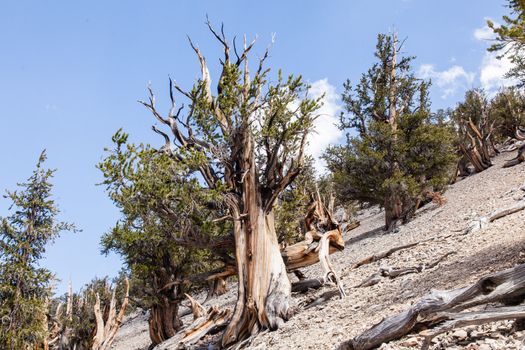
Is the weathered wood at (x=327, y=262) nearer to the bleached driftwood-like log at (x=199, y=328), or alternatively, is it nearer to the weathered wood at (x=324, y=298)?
the weathered wood at (x=324, y=298)

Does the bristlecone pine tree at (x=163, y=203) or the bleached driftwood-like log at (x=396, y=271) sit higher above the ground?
the bristlecone pine tree at (x=163, y=203)

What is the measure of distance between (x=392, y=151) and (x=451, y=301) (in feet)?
50.8

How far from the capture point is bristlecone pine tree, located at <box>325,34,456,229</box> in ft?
60.2

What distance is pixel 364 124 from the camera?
20.6 m

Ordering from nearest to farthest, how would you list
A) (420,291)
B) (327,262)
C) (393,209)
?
(420,291) → (327,262) → (393,209)

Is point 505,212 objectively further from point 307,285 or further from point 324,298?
point 307,285

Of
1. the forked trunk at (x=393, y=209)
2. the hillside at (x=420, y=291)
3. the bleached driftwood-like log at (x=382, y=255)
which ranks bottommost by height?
the hillside at (x=420, y=291)

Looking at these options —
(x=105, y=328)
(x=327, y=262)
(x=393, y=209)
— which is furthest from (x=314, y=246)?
(x=393, y=209)

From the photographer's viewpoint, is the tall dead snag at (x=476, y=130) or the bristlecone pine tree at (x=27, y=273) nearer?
the bristlecone pine tree at (x=27, y=273)

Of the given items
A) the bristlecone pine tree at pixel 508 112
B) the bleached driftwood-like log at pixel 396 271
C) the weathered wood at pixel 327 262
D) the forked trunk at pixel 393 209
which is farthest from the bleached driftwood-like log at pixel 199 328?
the bristlecone pine tree at pixel 508 112

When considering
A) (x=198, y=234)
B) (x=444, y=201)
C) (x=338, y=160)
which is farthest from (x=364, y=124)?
(x=198, y=234)

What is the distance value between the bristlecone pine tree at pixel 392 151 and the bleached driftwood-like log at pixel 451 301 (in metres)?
13.6

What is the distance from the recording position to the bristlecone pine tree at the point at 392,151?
18.3 m

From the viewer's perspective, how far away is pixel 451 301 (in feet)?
13.3
